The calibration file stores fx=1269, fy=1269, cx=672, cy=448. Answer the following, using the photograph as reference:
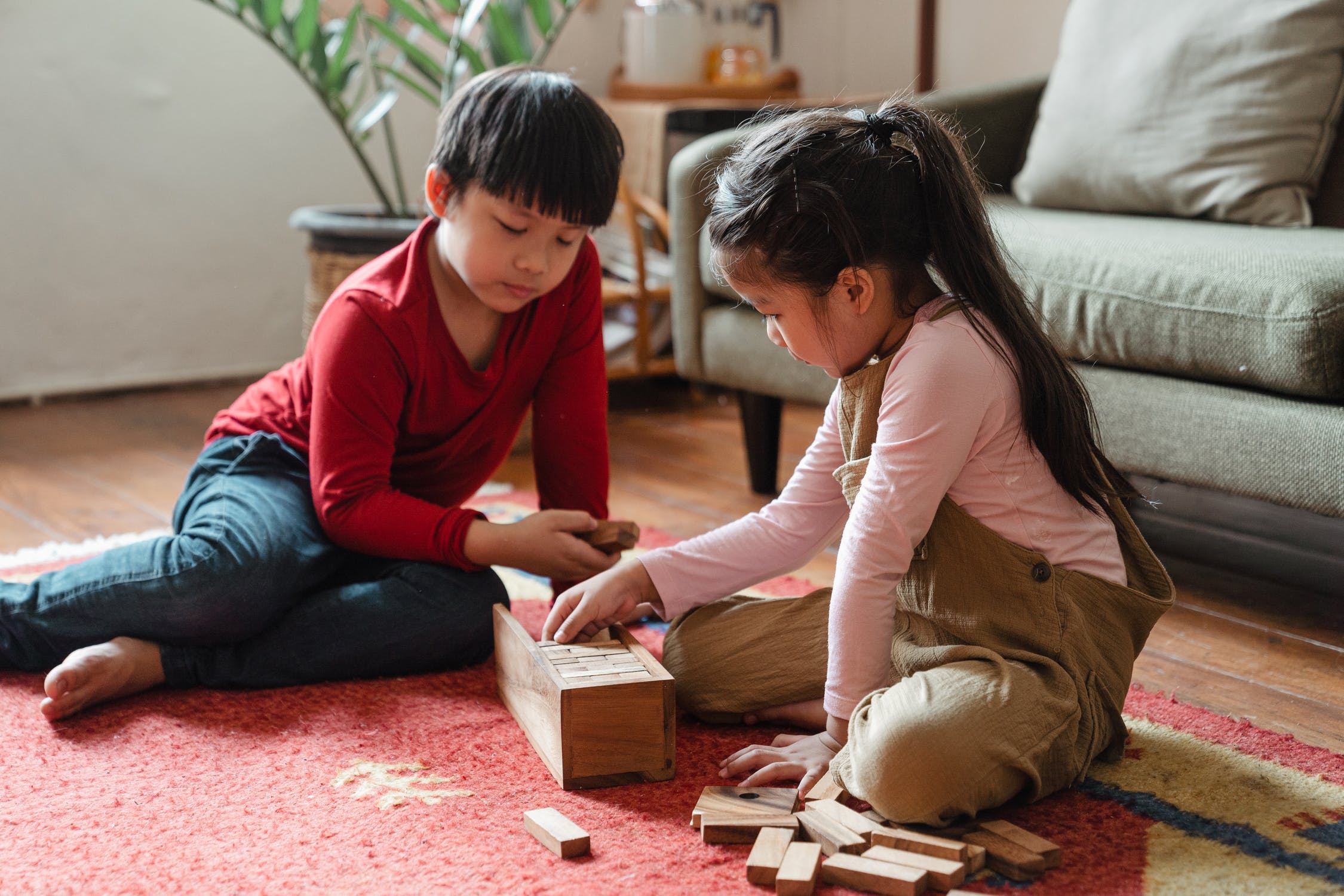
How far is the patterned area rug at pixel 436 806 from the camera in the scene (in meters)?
0.80

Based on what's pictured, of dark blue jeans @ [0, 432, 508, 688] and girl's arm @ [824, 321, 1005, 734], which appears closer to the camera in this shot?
girl's arm @ [824, 321, 1005, 734]

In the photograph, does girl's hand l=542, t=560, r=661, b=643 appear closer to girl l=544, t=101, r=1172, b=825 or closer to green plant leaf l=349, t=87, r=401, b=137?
girl l=544, t=101, r=1172, b=825

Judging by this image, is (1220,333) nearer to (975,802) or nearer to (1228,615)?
(1228,615)

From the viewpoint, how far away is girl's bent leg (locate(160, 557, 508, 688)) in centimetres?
113

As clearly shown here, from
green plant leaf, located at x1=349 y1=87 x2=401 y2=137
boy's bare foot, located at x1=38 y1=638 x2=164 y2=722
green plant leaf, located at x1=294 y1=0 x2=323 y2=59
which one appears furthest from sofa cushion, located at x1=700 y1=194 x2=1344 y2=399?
green plant leaf, located at x1=294 y1=0 x2=323 y2=59

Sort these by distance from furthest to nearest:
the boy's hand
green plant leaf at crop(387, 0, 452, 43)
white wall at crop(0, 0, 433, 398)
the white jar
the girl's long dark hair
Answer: the white jar
white wall at crop(0, 0, 433, 398)
green plant leaf at crop(387, 0, 452, 43)
the boy's hand
the girl's long dark hair

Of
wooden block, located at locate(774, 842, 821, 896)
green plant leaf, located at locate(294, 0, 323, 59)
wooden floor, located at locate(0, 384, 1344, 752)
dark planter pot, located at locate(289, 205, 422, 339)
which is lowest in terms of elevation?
wooden floor, located at locate(0, 384, 1344, 752)

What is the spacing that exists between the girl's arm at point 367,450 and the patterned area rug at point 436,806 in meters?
0.13

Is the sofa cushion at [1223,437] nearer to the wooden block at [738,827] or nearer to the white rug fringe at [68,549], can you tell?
the wooden block at [738,827]

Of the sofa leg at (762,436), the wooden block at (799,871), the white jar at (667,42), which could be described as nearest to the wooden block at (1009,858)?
the wooden block at (799,871)

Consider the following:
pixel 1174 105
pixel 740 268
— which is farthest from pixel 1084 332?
pixel 740 268

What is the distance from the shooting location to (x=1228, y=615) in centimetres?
132

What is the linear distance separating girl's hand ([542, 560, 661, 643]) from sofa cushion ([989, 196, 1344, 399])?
0.44m

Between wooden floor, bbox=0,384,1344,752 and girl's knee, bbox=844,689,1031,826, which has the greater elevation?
girl's knee, bbox=844,689,1031,826
